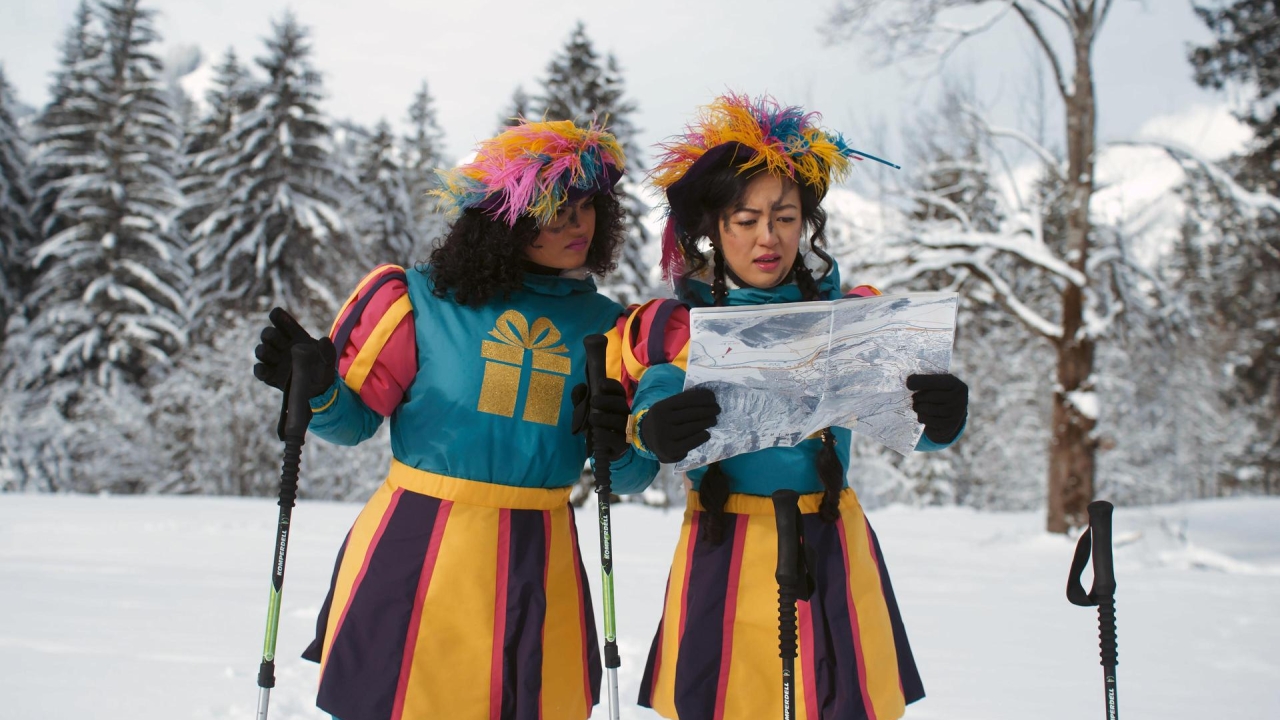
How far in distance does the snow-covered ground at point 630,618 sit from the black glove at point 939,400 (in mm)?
2458

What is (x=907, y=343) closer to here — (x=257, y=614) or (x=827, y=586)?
(x=827, y=586)

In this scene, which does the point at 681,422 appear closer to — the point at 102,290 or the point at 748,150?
the point at 748,150

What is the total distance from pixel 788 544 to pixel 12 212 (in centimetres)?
2474

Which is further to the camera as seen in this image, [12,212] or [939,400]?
[12,212]

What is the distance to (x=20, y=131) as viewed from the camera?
22062 mm

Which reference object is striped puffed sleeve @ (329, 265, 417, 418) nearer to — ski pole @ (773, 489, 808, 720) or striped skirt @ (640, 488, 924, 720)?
striped skirt @ (640, 488, 924, 720)

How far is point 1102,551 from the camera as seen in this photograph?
170 centimetres

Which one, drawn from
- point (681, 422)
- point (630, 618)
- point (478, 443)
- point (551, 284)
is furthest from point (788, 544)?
point (630, 618)

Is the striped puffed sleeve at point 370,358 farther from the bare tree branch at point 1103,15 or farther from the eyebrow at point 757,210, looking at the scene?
the bare tree branch at point 1103,15

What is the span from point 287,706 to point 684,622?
2284mm

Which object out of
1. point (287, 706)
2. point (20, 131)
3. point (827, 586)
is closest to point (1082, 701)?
point (827, 586)

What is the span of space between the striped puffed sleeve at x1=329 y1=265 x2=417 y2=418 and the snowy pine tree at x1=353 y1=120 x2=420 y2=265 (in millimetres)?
20799

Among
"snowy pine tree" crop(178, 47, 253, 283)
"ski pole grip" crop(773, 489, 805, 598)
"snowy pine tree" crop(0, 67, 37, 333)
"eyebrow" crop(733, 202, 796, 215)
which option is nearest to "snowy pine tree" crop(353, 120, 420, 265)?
"snowy pine tree" crop(178, 47, 253, 283)

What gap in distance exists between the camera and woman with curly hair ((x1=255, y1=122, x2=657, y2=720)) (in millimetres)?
2021
